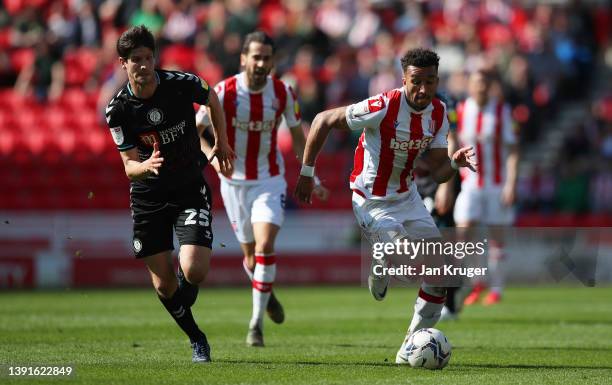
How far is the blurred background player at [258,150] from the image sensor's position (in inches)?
406

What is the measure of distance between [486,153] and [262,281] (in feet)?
15.8

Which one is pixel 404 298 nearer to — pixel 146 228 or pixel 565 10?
pixel 146 228

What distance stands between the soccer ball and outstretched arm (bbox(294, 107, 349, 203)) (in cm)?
141

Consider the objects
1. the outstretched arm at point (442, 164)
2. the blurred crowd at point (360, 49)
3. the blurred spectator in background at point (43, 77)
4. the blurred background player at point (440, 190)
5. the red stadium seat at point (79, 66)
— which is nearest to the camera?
the outstretched arm at point (442, 164)

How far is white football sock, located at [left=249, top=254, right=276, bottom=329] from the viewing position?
10.1m

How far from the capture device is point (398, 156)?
29.4ft

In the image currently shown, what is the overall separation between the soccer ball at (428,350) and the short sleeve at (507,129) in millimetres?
6006

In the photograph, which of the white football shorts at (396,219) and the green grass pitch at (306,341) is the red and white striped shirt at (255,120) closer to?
the green grass pitch at (306,341)

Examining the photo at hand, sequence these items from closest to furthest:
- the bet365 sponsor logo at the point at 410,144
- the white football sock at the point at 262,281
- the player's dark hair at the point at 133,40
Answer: the player's dark hair at the point at 133,40 < the bet365 sponsor logo at the point at 410,144 < the white football sock at the point at 262,281

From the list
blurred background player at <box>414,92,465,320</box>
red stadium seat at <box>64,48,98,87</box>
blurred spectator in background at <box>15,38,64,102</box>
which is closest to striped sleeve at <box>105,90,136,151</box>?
blurred background player at <box>414,92,465,320</box>

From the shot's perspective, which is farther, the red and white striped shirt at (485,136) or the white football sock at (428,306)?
the red and white striped shirt at (485,136)

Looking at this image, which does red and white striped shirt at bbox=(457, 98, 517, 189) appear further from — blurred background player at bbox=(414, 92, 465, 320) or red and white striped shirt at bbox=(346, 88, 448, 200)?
red and white striped shirt at bbox=(346, 88, 448, 200)

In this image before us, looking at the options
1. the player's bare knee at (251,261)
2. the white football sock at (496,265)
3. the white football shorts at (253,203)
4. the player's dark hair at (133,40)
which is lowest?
the white football sock at (496,265)

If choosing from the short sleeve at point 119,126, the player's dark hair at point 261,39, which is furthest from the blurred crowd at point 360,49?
the short sleeve at point 119,126
